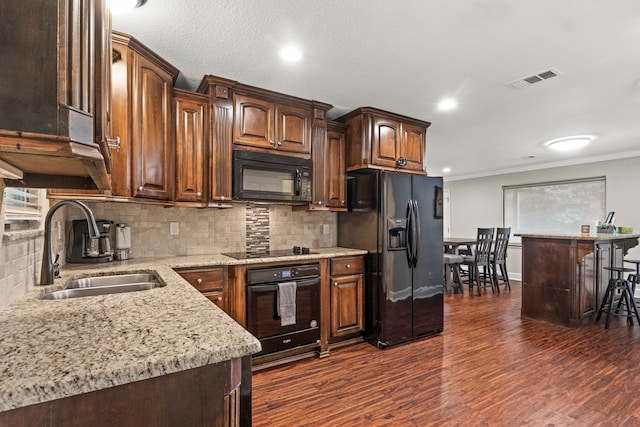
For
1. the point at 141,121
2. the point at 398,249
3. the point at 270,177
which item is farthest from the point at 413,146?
the point at 141,121

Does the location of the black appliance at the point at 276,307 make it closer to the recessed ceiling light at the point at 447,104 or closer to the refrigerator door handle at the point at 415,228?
the refrigerator door handle at the point at 415,228

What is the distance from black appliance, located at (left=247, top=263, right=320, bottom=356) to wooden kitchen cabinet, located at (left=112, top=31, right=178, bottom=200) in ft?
3.22

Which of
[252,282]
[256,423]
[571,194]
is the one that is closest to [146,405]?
[256,423]

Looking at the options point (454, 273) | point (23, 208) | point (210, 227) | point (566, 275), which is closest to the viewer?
point (23, 208)

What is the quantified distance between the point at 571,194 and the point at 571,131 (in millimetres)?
2408

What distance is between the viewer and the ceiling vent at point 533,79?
7.94ft

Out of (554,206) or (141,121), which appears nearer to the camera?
(141,121)

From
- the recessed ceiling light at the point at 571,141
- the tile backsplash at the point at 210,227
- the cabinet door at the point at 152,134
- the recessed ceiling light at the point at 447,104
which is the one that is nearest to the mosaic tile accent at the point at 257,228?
the tile backsplash at the point at 210,227

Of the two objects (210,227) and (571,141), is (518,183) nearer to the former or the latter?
(571,141)

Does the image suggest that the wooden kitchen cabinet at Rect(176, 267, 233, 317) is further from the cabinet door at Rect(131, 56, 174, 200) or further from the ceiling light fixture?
the ceiling light fixture

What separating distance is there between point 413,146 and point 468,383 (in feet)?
7.52

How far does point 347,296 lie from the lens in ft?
10.1

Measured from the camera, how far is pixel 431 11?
174cm

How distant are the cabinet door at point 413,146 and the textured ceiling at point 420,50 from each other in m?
0.18
